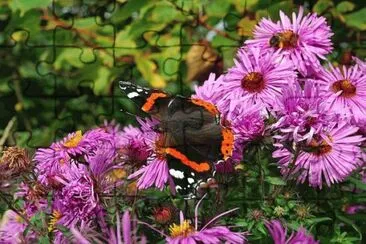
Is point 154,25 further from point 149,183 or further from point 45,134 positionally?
point 149,183

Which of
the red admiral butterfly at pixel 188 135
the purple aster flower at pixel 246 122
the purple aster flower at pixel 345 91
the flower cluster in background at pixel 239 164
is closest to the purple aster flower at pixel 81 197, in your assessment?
the flower cluster in background at pixel 239 164

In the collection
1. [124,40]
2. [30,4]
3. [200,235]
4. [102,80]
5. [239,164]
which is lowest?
[200,235]

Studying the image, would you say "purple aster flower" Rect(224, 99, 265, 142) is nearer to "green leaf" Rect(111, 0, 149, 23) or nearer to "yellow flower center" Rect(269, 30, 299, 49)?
"yellow flower center" Rect(269, 30, 299, 49)

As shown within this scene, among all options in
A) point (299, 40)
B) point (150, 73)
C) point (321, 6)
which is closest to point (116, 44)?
point (150, 73)

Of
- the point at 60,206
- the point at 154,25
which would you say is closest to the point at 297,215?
the point at 60,206

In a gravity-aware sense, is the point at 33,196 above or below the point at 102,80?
below

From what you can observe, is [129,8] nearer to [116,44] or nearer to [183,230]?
[116,44]
